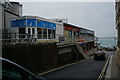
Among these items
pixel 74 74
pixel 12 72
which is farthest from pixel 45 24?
pixel 12 72

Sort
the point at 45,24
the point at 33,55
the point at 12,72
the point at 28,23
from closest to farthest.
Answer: the point at 12,72, the point at 33,55, the point at 28,23, the point at 45,24

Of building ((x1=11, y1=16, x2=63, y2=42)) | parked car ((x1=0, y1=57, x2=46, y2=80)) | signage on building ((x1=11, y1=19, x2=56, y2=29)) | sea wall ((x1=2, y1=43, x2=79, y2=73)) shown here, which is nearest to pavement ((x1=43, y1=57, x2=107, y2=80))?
sea wall ((x1=2, y1=43, x2=79, y2=73))

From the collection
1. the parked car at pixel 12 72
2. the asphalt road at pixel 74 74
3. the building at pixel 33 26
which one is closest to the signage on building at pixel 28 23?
the building at pixel 33 26

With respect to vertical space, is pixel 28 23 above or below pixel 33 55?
above

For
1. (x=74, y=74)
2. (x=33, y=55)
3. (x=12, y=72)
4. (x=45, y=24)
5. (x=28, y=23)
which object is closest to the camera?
(x=12, y=72)

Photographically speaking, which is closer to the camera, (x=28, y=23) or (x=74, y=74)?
(x=74, y=74)

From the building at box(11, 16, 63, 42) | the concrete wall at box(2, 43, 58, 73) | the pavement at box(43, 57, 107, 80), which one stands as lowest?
the pavement at box(43, 57, 107, 80)

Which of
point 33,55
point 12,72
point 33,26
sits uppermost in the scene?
point 33,26

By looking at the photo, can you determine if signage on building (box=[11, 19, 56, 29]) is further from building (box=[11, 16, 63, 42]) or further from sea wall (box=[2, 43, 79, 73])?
sea wall (box=[2, 43, 79, 73])

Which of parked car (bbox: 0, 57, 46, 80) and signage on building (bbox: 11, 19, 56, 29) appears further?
signage on building (bbox: 11, 19, 56, 29)

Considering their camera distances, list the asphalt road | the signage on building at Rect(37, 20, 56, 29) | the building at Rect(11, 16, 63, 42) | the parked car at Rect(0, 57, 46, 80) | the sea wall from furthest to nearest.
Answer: the signage on building at Rect(37, 20, 56, 29), the building at Rect(11, 16, 63, 42), the asphalt road, the sea wall, the parked car at Rect(0, 57, 46, 80)

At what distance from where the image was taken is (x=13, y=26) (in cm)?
1659

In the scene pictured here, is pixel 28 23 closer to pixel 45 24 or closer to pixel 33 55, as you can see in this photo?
pixel 45 24

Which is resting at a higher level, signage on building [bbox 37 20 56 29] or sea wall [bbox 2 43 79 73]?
signage on building [bbox 37 20 56 29]
